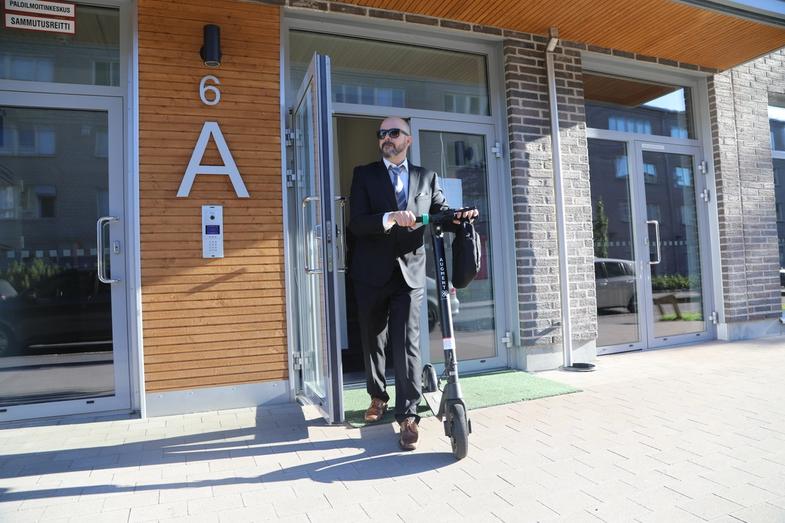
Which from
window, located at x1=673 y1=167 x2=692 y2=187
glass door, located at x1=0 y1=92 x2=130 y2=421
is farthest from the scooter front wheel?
window, located at x1=673 y1=167 x2=692 y2=187

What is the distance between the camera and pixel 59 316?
3957 millimetres

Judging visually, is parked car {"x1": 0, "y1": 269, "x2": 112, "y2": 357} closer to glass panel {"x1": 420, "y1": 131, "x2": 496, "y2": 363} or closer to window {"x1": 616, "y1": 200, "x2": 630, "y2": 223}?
glass panel {"x1": 420, "y1": 131, "x2": 496, "y2": 363}

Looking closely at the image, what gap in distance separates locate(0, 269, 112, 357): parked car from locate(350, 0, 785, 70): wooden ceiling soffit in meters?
3.16

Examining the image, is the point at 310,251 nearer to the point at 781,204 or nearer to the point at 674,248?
the point at 674,248

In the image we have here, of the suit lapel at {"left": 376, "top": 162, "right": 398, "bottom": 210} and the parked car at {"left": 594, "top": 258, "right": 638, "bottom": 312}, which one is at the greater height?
the suit lapel at {"left": 376, "top": 162, "right": 398, "bottom": 210}

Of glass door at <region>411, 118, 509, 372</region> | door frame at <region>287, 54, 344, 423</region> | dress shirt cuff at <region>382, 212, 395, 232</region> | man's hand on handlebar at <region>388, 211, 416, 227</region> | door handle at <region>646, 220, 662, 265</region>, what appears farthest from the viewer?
door handle at <region>646, 220, 662, 265</region>

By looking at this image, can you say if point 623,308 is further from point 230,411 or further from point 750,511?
point 230,411

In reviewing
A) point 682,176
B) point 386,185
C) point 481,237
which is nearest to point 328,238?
point 386,185

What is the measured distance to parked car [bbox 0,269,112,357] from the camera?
152 inches

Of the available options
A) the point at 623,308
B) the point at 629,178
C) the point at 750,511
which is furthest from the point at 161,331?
the point at 629,178

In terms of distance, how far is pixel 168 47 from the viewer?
4027mm

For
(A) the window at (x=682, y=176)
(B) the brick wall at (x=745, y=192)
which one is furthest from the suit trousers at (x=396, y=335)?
(B) the brick wall at (x=745, y=192)

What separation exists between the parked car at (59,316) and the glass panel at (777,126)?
808cm

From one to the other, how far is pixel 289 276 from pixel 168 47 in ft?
6.44
